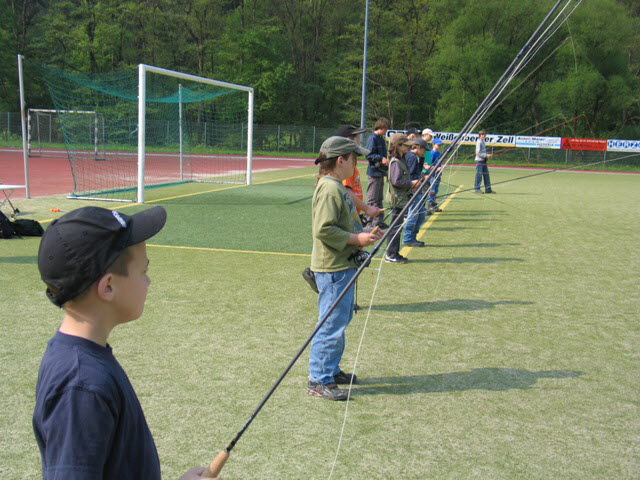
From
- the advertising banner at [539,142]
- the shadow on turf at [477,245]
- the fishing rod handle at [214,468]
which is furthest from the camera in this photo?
the advertising banner at [539,142]

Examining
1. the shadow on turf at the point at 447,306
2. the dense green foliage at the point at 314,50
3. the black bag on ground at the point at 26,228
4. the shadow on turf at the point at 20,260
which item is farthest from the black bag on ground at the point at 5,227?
the dense green foliage at the point at 314,50

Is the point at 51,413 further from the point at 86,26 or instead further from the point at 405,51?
the point at 86,26

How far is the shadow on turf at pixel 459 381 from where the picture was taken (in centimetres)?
462

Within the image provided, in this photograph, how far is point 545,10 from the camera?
3262cm

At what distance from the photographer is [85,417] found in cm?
145

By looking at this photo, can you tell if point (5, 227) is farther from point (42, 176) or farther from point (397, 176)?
point (42, 176)

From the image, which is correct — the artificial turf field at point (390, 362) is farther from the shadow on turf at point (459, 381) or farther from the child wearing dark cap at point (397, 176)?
the child wearing dark cap at point (397, 176)

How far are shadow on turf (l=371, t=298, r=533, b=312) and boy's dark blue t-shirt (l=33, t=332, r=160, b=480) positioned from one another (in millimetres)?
5152

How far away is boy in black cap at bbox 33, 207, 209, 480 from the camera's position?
1.45m

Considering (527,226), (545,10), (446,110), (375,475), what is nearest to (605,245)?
(527,226)

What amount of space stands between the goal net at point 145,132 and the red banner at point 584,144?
20.7 meters

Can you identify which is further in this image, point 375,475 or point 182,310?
point 182,310

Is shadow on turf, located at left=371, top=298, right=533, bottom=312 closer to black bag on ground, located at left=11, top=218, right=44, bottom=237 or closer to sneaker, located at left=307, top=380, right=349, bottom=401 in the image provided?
sneaker, located at left=307, top=380, right=349, bottom=401

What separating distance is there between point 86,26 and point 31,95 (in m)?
8.13
